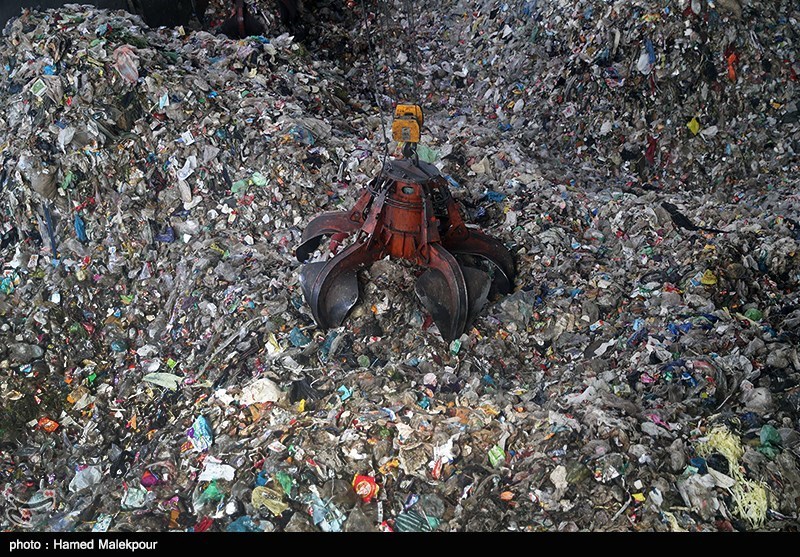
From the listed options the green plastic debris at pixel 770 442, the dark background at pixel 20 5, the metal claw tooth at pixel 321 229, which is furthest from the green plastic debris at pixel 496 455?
the dark background at pixel 20 5

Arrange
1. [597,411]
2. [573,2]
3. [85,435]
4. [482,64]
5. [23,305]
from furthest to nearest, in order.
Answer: [482,64] < [573,2] < [23,305] < [85,435] < [597,411]

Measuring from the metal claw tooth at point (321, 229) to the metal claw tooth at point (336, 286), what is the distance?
0.25 meters

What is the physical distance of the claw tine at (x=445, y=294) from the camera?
3088mm

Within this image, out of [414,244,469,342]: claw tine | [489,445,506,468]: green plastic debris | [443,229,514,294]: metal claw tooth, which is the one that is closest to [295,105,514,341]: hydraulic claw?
[414,244,469,342]: claw tine

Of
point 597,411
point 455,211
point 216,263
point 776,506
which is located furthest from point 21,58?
point 776,506

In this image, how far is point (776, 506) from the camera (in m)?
2.32

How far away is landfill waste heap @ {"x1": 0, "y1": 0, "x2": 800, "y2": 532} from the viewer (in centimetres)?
251

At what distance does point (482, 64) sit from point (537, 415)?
3819 millimetres

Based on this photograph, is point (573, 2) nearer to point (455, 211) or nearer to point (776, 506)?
point (455, 211)

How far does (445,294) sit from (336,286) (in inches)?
21.3

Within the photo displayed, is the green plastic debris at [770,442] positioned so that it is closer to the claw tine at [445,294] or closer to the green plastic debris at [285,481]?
the claw tine at [445,294]

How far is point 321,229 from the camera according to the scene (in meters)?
3.49

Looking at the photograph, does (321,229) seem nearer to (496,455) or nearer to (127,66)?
(496,455)

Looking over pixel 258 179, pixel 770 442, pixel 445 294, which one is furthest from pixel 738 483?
pixel 258 179
